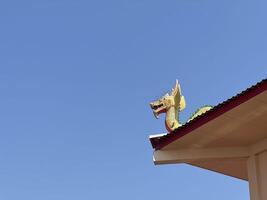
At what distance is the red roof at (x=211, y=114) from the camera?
10017mm

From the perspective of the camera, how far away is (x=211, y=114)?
10.8m

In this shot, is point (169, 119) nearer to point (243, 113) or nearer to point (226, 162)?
point (226, 162)

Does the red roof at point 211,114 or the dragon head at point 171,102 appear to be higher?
the dragon head at point 171,102

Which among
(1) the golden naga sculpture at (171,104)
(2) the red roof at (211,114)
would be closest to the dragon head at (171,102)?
(1) the golden naga sculpture at (171,104)

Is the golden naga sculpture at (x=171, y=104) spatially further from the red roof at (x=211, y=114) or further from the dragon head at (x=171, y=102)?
the red roof at (x=211, y=114)

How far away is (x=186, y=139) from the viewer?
11.5 m

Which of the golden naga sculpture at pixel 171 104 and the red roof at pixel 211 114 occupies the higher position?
the golden naga sculpture at pixel 171 104

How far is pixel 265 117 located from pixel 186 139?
1.47m

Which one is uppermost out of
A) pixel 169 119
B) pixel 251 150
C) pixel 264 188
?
pixel 169 119

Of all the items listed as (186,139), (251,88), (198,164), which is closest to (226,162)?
(198,164)

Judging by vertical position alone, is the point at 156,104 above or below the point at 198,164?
above

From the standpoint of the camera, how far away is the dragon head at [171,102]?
13.4 metres

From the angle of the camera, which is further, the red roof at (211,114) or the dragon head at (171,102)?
the dragon head at (171,102)

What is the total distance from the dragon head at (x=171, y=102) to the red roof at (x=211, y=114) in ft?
5.62
